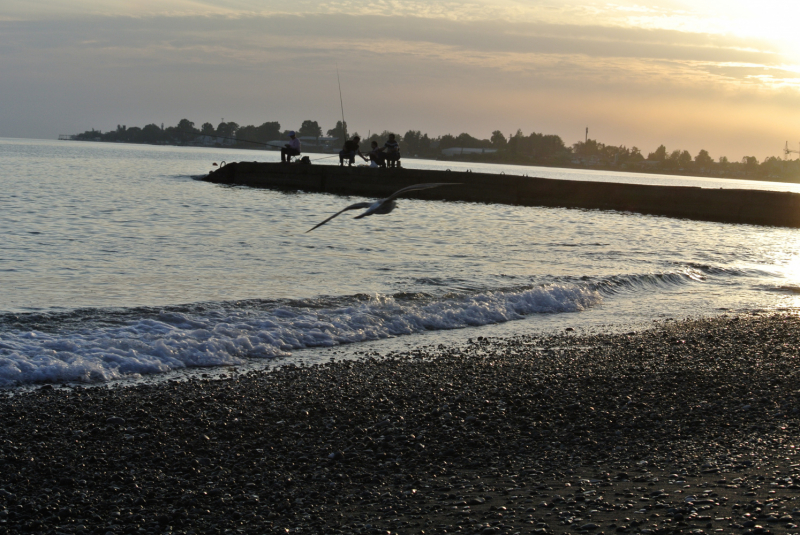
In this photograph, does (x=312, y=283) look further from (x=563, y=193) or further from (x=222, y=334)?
(x=563, y=193)

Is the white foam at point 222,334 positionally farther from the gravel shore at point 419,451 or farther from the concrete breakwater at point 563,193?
the concrete breakwater at point 563,193

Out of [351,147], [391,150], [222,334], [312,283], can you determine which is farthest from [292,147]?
[222,334]

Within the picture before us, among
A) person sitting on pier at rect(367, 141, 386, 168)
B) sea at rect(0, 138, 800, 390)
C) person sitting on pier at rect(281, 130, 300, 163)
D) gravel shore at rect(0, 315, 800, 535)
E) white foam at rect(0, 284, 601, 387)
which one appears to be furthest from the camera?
person sitting on pier at rect(281, 130, 300, 163)

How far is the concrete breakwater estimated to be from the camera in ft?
99.5

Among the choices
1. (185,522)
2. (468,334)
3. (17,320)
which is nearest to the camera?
(185,522)

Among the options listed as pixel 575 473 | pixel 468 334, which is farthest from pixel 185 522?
pixel 468 334

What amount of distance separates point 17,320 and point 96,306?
124cm

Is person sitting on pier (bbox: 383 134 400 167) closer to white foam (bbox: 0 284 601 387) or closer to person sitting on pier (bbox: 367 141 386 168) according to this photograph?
person sitting on pier (bbox: 367 141 386 168)

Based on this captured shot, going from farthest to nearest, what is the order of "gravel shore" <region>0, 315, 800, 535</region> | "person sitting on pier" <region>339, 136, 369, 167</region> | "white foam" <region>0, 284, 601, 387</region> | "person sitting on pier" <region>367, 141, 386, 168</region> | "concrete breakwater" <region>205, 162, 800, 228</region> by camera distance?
"person sitting on pier" <region>367, 141, 386, 168</region>, "person sitting on pier" <region>339, 136, 369, 167</region>, "concrete breakwater" <region>205, 162, 800, 228</region>, "white foam" <region>0, 284, 601, 387</region>, "gravel shore" <region>0, 315, 800, 535</region>

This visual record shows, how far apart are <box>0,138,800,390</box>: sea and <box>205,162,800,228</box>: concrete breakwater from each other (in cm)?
454

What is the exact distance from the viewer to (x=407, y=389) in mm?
6531

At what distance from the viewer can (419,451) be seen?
5.05 metres

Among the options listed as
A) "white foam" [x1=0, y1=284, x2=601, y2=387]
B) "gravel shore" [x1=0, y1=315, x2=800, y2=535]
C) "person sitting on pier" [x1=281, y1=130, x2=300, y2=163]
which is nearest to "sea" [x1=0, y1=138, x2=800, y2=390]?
"white foam" [x1=0, y1=284, x2=601, y2=387]

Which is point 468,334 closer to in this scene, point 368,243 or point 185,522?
point 185,522
